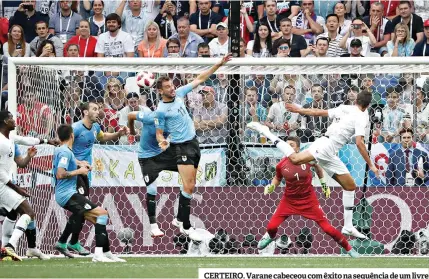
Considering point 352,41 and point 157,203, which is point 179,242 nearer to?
point 157,203

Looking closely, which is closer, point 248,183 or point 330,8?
point 248,183

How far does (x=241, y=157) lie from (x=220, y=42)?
3.82 meters

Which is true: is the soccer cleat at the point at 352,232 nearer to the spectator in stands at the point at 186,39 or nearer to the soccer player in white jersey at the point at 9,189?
the soccer player in white jersey at the point at 9,189

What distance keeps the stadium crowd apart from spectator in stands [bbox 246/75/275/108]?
0.05 feet

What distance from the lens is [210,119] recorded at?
654 inches

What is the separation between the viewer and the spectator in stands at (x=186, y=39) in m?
19.3

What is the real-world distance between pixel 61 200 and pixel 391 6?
8651 millimetres

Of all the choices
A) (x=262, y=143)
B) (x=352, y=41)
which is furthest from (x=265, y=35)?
(x=262, y=143)

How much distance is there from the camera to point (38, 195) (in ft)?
53.2

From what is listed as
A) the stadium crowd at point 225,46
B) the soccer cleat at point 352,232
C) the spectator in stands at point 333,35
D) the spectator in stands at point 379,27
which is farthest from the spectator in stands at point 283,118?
the spectator in stands at point 379,27

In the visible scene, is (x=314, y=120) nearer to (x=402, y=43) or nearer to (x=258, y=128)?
(x=258, y=128)

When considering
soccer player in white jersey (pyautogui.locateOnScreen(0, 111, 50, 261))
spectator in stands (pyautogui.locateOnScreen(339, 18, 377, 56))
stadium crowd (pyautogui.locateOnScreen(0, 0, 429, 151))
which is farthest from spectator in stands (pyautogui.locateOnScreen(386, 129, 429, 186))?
soccer player in white jersey (pyautogui.locateOnScreen(0, 111, 50, 261))

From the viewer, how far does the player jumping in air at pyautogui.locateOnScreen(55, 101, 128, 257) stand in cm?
1485
